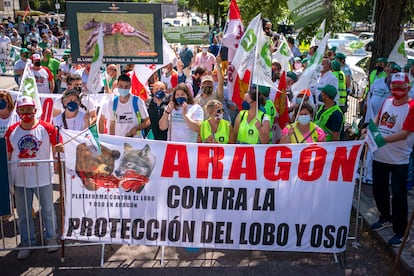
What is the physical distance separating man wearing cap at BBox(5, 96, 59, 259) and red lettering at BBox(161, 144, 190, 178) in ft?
4.43

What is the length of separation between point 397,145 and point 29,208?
14.2 ft

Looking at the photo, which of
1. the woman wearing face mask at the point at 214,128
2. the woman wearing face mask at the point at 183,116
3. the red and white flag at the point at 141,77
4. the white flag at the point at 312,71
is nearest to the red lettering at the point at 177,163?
the woman wearing face mask at the point at 214,128

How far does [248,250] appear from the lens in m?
5.30

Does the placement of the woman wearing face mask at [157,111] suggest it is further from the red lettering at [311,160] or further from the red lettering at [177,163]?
the red lettering at [311,160]

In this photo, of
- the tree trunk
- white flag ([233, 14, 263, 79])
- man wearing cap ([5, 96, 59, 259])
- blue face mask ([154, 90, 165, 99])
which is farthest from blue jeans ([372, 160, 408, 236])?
the tree trunk

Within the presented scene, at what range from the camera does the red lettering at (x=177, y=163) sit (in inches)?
191

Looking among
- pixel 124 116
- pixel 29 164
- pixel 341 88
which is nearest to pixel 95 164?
pixel 29 164

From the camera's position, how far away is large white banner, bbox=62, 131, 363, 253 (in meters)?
4.85

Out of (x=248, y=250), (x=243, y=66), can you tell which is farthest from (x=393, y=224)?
(x=243, y=66)

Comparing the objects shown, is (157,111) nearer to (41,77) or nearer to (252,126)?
(252,126)

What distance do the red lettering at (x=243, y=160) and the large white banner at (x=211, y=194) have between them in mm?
11

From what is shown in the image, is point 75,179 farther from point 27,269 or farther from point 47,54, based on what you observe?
point 47,54

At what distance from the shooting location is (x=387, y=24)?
381 inches

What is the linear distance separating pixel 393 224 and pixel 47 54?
1010 cm
